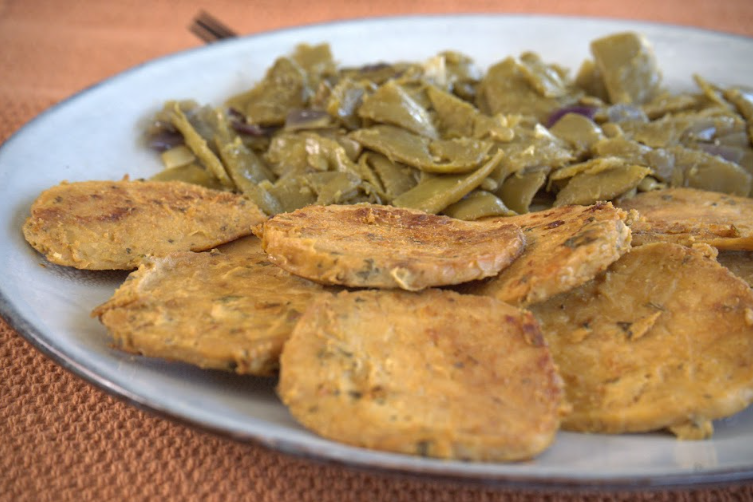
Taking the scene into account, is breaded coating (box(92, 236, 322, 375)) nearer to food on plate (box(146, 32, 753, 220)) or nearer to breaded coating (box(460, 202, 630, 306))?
breaded coating (box(460, 202, 630, 306))

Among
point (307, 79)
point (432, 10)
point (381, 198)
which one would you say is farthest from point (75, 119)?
point (432, 10)

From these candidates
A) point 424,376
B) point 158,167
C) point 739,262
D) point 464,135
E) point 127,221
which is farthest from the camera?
point 158,167

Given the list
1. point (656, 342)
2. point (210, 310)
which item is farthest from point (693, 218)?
point (210, 310)

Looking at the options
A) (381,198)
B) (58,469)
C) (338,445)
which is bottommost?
(58,469)

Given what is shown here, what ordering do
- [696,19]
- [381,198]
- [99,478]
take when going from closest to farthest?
[99,478], [381,198], [696,19]

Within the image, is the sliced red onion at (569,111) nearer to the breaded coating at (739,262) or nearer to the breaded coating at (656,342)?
the breaded coating at (739,262)

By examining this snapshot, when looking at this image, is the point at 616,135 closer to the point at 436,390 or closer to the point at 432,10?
the point at 436,390

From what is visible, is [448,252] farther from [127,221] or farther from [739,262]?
[127,221]
